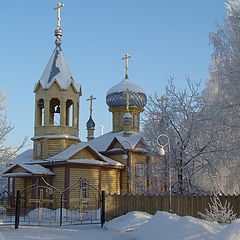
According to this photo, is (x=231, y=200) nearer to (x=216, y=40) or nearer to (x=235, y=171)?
(x=235, y=171)

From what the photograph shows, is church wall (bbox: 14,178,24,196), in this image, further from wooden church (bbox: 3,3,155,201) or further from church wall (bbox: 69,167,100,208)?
church wall (bbox: 69,167,100,208)

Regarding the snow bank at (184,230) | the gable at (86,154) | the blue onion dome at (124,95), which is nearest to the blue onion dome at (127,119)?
the blue onion dome at (124,95)

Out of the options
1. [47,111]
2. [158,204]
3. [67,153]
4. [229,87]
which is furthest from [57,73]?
[229,87]

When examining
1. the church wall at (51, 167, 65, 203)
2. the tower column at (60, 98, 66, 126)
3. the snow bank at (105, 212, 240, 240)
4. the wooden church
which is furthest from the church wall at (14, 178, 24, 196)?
the snow bank at (105, 212, 240, 240)

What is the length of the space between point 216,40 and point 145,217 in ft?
27.3

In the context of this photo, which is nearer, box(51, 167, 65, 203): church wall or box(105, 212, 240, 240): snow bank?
box(105, 212, 240, 240): snow bank

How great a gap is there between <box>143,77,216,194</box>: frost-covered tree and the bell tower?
7267mm

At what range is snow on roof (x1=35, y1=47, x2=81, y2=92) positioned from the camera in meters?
32.1

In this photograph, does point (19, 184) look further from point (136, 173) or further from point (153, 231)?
point (153, 231)

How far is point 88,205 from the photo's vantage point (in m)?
29.9

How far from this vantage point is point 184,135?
25.7m

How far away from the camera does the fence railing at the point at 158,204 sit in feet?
61.7

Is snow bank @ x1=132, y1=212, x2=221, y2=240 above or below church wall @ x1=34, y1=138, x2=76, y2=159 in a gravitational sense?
below

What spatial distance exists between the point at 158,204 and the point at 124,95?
17546mm
